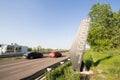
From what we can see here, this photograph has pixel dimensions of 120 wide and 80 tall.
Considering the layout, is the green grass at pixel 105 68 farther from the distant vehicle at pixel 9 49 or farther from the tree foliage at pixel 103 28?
the tree foliage at pixel 103 28

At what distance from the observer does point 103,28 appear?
2515 inches

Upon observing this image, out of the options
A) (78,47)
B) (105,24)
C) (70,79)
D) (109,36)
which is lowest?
(70,79)

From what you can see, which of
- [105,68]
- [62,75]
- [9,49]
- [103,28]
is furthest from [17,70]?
[103,28]

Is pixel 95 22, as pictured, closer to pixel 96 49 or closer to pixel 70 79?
pixel 96 49

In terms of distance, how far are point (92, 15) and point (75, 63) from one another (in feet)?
166

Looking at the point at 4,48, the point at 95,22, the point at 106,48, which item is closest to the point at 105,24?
the point at 95,22

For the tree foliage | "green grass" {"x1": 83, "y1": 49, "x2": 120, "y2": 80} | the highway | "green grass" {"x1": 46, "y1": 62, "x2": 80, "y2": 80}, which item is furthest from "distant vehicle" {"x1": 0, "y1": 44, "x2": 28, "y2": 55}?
"green grass" {"x1": 46, "y1": 62, "x2": 80, "y2": 80}

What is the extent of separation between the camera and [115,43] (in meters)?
64.1

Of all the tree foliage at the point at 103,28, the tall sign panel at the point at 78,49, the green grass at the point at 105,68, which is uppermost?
the tree foliage at the point at 103,28

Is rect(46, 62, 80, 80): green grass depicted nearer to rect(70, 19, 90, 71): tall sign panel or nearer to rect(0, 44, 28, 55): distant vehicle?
rect(70, 19, 90, 71): tall sign panel

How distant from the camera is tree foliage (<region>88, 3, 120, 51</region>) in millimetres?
62656

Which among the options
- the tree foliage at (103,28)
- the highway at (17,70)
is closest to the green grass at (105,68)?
the highway at (17,70)

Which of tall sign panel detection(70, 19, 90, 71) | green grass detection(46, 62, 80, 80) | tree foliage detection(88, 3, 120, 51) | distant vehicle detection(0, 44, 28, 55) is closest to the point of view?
green grass detection(46, 62, 80, 80)

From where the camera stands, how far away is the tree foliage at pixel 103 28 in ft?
206
